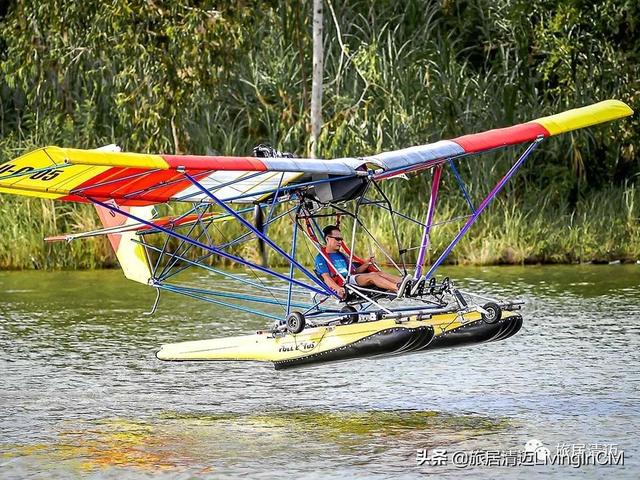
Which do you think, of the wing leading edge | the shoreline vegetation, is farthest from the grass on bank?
the wing leading edge

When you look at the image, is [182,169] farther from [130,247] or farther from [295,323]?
[130,247]

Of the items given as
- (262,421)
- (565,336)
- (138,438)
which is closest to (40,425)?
(138,438)

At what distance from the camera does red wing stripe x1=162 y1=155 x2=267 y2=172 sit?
11.2m

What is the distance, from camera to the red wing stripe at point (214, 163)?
1117 cm

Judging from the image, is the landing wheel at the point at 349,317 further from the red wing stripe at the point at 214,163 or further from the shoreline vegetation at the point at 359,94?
the shoreline vegetation at the point at 359,94

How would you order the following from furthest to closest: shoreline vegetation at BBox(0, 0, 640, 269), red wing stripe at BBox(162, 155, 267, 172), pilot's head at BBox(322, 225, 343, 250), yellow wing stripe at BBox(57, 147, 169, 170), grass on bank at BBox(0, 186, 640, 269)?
shoreline vegetation at BBox(0, 0, 640, 269)
grass on bank at BBox(0, 186, 640, 269)
pilot's head at BBox(322, 225, 343, 250)
red wing stripe at BBox(162, 155, 267, 172)
yellow wing stripe at BBox(57, 147, 169, 170)

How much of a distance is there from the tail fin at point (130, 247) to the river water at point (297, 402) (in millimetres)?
800

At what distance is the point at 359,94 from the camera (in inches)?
936

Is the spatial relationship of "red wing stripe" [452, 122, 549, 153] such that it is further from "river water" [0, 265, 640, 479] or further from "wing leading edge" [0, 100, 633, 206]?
"river water" [0, 265, 640, 479]

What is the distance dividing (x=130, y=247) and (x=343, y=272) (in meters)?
2.86

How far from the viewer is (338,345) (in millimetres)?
11852

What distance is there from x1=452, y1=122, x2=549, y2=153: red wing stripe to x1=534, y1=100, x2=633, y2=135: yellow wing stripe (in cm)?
16

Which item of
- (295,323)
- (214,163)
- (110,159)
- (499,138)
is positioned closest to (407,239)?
(499,138)

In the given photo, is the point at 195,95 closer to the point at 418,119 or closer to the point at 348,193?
the point at 418,119
